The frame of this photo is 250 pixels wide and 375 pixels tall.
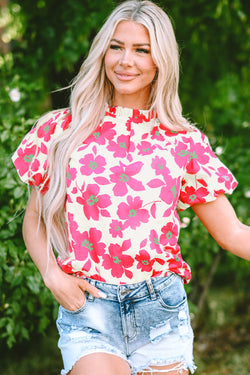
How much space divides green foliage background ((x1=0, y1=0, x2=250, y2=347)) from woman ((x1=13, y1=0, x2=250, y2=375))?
0.42 metres

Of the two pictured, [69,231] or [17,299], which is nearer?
[69,231]

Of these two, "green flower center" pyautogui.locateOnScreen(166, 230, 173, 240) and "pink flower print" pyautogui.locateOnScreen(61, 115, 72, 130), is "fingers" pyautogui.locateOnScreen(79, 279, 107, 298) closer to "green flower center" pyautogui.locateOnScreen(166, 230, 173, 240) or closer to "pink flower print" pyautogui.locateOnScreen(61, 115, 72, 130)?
"green flower center" pyautogui.locateOnScreen(166, 230, 173, 240)

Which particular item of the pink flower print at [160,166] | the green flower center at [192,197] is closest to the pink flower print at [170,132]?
the pink flower print at [160,166]

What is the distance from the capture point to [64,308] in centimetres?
181

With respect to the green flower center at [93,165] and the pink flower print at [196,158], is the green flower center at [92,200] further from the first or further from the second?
the pink flower print at [196,158]

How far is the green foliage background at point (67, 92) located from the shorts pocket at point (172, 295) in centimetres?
73

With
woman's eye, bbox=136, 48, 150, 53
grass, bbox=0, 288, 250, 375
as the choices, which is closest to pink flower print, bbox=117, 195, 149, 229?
woman's eye, bbox=136, 48, 150, 53

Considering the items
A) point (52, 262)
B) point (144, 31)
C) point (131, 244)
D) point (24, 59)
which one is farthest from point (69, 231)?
point (24, 59)

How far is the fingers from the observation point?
5.70 feet

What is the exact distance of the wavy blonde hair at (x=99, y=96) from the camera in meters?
1.81

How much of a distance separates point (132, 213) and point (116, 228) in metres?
0.08

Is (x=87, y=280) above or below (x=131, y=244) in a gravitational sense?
below

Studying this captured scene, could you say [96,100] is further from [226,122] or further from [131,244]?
[226,122]

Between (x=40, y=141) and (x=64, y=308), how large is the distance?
629 mm
